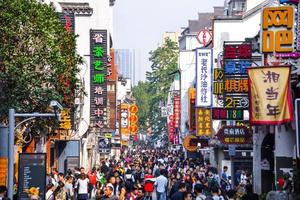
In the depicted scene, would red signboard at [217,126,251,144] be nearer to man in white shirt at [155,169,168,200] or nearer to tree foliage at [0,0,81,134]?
man in white shirt at [155,169,168,200]

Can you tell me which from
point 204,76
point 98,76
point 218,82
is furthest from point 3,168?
point 204,76

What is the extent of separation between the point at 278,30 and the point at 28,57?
7614 millimetres

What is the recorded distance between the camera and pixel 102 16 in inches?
4336

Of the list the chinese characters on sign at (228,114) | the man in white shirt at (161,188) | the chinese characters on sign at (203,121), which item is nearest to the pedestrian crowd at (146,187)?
the man in white shirt at (161,188)

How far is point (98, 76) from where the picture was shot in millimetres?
64875

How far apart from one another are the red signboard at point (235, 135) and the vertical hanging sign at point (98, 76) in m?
20.1

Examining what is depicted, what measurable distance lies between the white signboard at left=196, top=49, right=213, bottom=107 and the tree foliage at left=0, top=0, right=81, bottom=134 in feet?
101

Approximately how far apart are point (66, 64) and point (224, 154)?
31665 millimetres

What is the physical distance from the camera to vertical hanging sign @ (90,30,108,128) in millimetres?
63281

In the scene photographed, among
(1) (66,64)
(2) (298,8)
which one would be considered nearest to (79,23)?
(1) (66,64)

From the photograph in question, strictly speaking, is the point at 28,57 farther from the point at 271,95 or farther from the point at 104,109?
the point at 104,109

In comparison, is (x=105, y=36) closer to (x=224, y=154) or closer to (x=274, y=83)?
(x=224, y=154)

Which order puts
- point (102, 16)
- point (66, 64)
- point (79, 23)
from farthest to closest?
point (102, 16)
point (79, 23)
point (66, 64)

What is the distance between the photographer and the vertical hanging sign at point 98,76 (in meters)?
63.3
